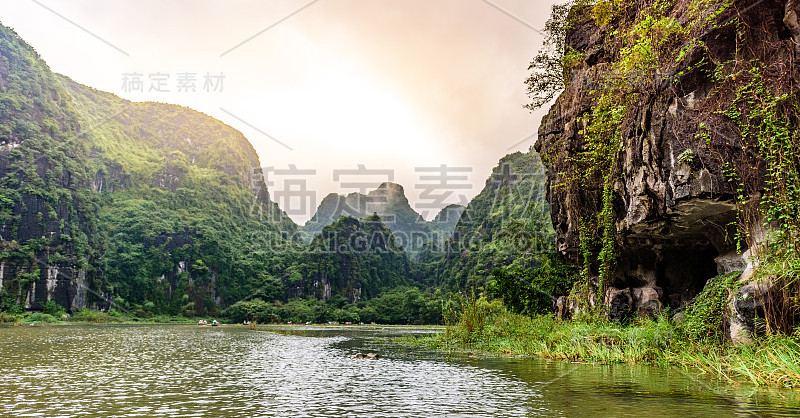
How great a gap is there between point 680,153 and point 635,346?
13.3 feet

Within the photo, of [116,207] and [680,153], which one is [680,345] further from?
[116,207]

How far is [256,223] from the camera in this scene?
110438 millimetres

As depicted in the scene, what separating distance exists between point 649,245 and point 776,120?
16.6ft

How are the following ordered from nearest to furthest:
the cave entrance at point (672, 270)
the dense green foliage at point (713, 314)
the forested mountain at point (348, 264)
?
the dense green foliage at point (713, 314), the cave entrance at point (672, 270), the forested mountain at point (348, 264)

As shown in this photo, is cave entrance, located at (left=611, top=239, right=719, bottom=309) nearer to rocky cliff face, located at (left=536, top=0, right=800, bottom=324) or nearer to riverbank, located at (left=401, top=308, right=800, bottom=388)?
rocky cliff face, located at (left=536, top=0, right=800, bottom=324)

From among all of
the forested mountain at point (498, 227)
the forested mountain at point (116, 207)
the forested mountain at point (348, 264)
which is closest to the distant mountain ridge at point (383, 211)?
the forested mountain at point (116, 207)

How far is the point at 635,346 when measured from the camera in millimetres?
10273

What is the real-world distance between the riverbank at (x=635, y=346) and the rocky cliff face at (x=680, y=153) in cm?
188

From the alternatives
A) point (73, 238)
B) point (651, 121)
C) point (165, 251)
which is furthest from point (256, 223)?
point (651, 121)

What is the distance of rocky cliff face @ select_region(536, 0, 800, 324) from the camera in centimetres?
859

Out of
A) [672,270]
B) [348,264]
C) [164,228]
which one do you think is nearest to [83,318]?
[164,228]

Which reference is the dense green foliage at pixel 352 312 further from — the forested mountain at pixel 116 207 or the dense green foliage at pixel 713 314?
the dense green foliage at pixel 713 314

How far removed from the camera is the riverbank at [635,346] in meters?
6.89

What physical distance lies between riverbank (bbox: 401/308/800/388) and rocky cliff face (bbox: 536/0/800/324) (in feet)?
6.17
